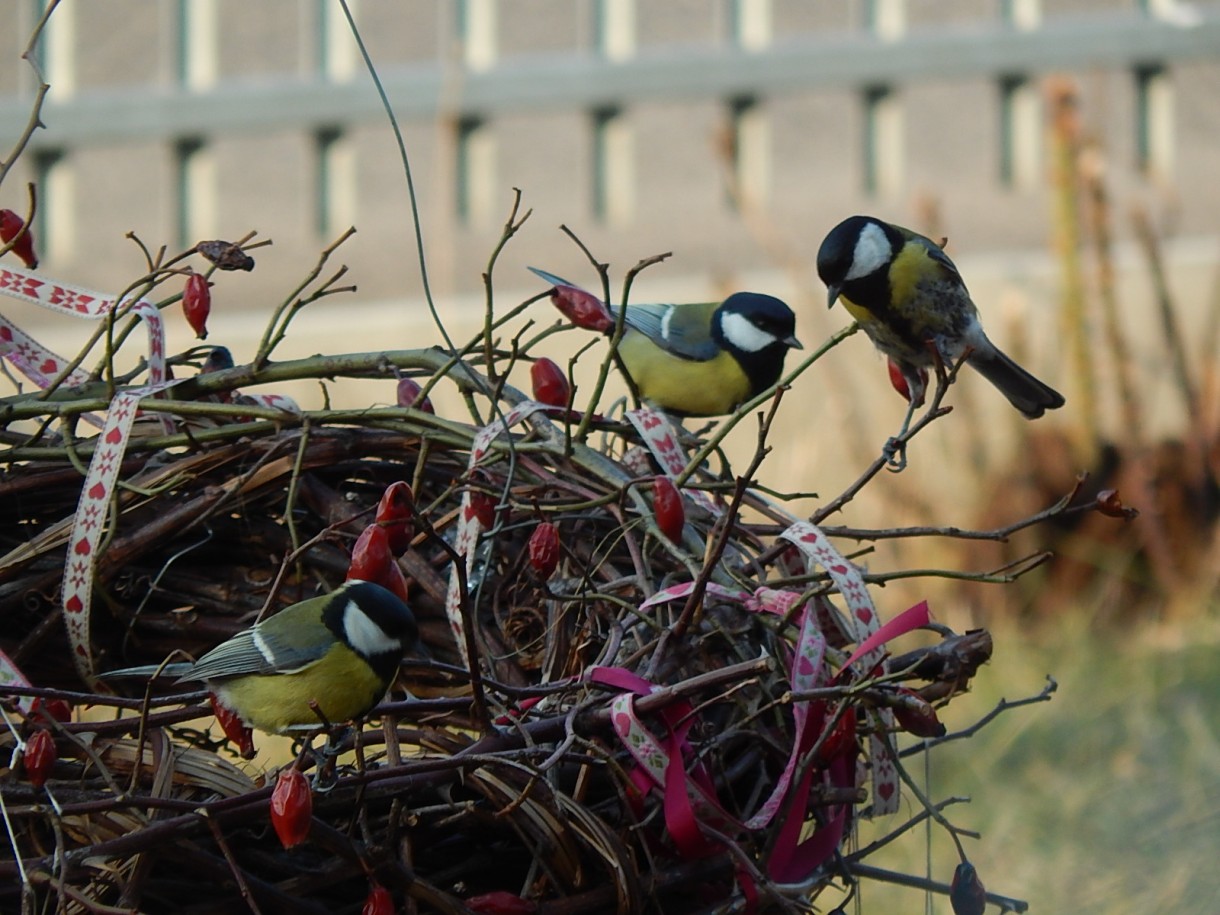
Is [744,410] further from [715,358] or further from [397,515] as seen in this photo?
[715,358]

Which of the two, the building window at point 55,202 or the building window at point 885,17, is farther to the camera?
the building window at point 55,202

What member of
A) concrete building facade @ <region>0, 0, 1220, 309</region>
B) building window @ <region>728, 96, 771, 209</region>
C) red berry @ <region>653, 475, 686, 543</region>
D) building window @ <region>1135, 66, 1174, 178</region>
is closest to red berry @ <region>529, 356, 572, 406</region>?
red berry @ <region>653, 475, 686, 543</region>

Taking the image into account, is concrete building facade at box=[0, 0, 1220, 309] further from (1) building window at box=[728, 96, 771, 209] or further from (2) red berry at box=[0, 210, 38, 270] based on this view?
(2) red berry at box=[0, 210, 38, 270]

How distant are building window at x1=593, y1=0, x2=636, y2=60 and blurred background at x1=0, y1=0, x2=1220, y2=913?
0.01 meters

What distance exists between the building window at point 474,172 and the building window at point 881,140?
1.12 meters

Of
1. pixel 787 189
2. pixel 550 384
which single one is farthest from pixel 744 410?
pixel 787 189

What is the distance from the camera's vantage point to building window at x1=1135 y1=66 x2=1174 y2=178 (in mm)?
4457

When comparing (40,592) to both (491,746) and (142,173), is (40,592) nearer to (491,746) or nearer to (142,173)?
(491,746)

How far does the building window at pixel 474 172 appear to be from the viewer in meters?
4.65

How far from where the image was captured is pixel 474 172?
4.70 meters

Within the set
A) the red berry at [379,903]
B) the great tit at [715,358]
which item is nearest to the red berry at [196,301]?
the great tit at [715,358]

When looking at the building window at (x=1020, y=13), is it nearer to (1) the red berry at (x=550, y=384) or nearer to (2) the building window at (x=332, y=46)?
(2) the building window at (x=332, y=46)

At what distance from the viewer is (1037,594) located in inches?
152

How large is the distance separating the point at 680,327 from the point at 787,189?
3101mm
